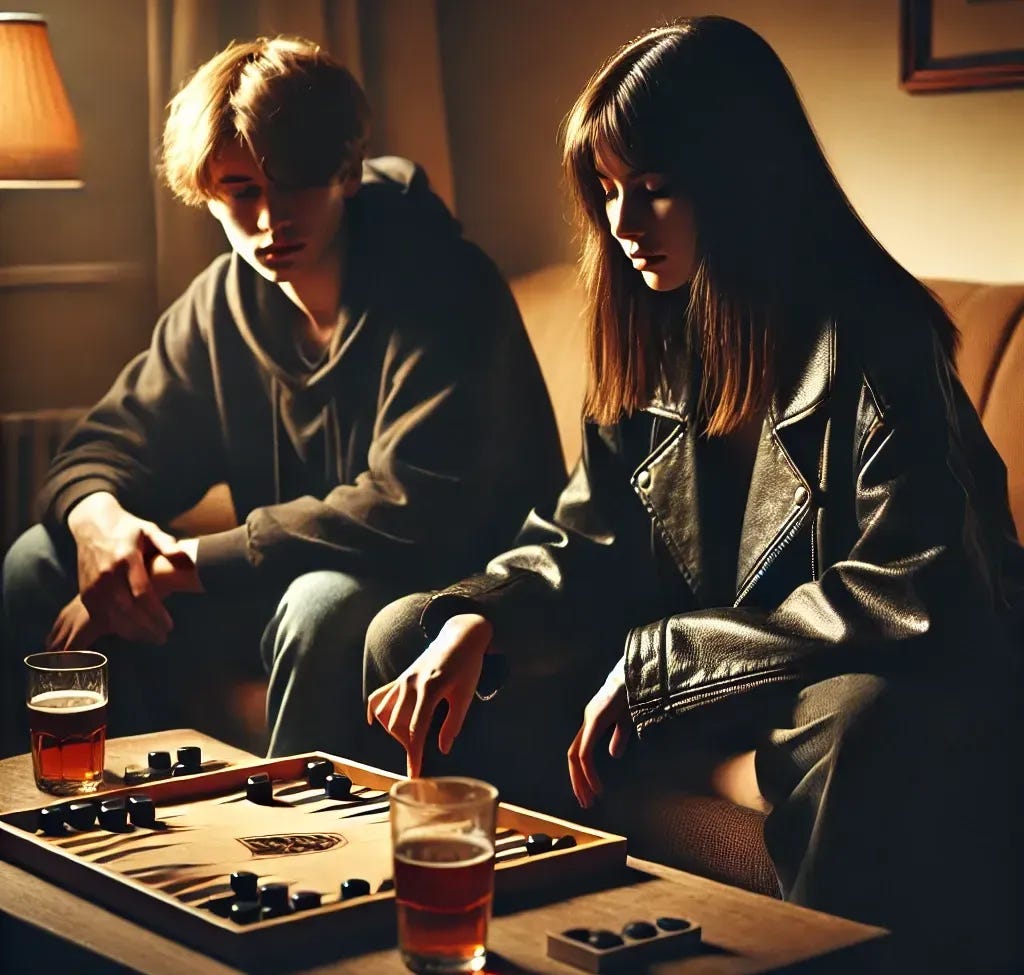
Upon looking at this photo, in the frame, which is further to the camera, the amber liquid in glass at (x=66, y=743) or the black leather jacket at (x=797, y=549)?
the amber liquid in glass at (x=66, y=743)

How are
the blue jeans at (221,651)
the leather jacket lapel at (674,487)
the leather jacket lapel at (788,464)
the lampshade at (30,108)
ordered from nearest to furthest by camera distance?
the leather jacket lapel at (788,464)
the leather jacket lapel at (674,487)
the blue jeans at (221,651)
the lampshade at (30,108)

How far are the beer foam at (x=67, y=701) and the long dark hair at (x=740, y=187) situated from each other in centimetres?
75

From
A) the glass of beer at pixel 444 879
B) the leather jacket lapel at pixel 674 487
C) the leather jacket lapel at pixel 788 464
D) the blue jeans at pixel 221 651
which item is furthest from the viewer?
the blue jeans at pixel 221 651

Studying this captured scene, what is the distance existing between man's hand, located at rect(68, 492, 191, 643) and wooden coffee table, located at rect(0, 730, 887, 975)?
0.87 m

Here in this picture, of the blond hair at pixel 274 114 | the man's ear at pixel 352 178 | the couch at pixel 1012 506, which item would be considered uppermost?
the blond hair at pixel 274 114

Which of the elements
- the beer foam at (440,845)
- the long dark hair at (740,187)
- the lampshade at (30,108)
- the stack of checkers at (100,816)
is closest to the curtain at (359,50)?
the lampshade at (30,108)

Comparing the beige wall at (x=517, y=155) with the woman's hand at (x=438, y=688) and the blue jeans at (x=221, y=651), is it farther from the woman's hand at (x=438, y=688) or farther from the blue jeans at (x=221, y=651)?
the woman's hand at (x=438, y=688)

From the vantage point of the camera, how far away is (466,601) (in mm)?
1900

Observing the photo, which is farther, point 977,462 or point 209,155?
point 209,155

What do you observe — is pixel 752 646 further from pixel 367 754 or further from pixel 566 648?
pixel 367 754

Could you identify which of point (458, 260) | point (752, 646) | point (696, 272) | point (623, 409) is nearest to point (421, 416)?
point (458, 260)

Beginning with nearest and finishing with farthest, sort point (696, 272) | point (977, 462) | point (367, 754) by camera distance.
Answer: point (977, 462) → point (696, 272) → point (367, 754)

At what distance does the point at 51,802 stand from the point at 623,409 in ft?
2.53

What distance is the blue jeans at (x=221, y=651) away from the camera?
2205mm
